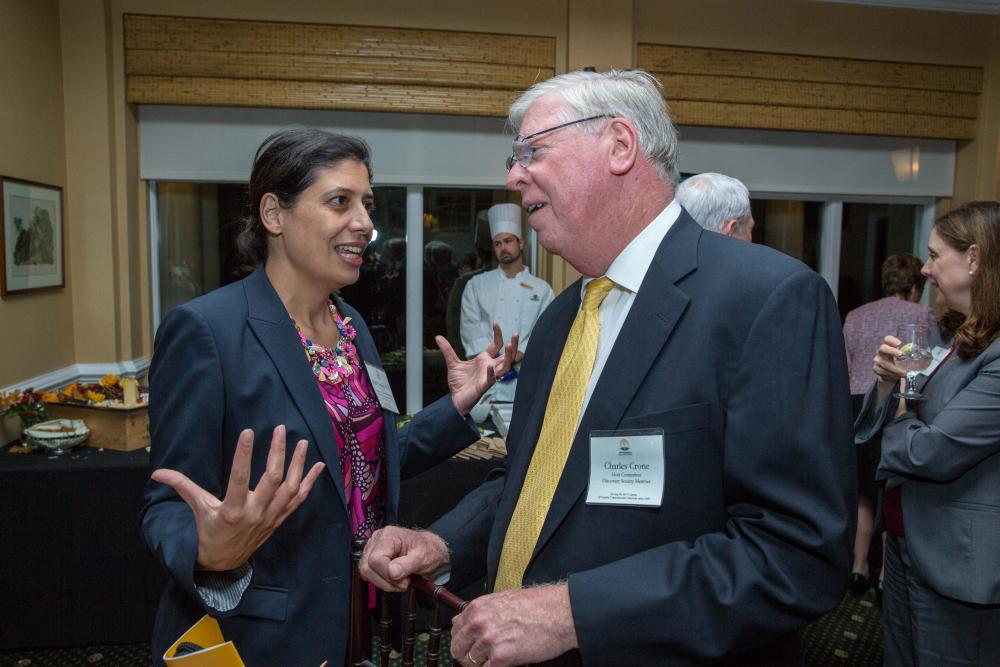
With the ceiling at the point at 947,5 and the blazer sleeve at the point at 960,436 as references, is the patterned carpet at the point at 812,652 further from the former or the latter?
the ceiling at the point at 947,5

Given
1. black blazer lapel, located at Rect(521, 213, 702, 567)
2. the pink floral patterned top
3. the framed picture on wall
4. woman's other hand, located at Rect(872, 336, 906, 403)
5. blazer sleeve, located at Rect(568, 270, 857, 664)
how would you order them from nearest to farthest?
blazer sleeve, located at Rect(568, 270, 857, 664) → black blazer lapel, located at Rect(521, 213, 702, 567) → the pink floral patterned top → woman's other hand, located at Rect(872, 336, 906, 403) → the framed picture on wall

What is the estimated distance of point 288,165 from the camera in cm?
141

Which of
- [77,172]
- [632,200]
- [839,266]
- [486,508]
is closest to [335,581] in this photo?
[486,508]

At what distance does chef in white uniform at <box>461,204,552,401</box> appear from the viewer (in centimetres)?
419

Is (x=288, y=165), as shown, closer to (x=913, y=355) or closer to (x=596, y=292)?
(x=596, y=292)

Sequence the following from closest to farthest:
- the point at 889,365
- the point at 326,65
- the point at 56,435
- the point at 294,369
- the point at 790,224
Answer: the point at 294,369
the point at 889,365
the point at 56,435
the point at 326,65
the point at 790,224

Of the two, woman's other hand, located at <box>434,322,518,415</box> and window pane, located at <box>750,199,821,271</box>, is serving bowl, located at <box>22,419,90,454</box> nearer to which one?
woman's other hand, located at <box>434,322,518,415</box>

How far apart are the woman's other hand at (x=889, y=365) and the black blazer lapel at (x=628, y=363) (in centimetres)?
128

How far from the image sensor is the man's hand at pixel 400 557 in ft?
3.60

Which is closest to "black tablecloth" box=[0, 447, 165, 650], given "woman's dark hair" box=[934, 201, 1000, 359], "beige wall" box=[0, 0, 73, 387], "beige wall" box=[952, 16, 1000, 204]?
"beige wall" box=[0, 0, 73, 387]

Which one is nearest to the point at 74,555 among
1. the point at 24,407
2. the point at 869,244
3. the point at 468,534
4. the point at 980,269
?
the point at 24,407

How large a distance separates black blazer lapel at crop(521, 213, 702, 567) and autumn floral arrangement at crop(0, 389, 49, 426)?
2.70 metres

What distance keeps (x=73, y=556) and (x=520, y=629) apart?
7.99 ft

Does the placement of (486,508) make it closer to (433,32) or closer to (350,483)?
(350,483)
